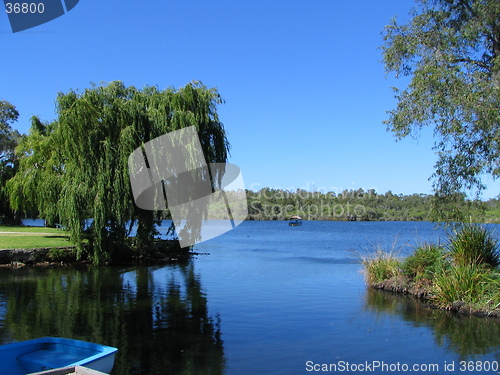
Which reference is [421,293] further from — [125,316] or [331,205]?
[331,205]

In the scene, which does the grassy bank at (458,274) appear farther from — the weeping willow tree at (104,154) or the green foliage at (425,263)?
the weeping willow tree at (104,154)

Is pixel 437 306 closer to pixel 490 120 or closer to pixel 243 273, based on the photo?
pixel 490 120

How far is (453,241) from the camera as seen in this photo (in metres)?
13.9

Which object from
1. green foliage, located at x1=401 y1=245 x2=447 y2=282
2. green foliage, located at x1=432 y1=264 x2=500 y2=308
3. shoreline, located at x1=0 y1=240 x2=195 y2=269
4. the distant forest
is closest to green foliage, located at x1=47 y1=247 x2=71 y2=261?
shoreline, located at x1=0 y1=240 x2=195 y2=269

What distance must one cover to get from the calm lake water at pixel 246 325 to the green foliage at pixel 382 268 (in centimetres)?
60

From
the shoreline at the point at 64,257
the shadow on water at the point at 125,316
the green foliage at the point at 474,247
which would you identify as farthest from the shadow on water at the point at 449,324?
the shoreline at the point at 64,257

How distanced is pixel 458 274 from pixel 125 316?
9392 mm

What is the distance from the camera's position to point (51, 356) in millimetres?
7367

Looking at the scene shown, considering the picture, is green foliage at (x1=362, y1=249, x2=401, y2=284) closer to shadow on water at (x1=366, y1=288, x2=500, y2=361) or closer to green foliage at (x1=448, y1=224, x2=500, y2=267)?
shadow on water at (x1=366, y1=288, x2=500, y2=361)

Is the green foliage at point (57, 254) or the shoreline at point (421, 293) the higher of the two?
the green foliage at point (57, 254)

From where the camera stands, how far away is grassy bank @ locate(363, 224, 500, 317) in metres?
12.4

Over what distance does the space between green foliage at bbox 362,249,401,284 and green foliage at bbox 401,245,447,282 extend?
29.9 inches

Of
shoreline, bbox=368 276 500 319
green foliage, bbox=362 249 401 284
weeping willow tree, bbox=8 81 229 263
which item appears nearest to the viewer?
shoreline, bbox=368 276 500 319

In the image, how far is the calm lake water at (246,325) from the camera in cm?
876
